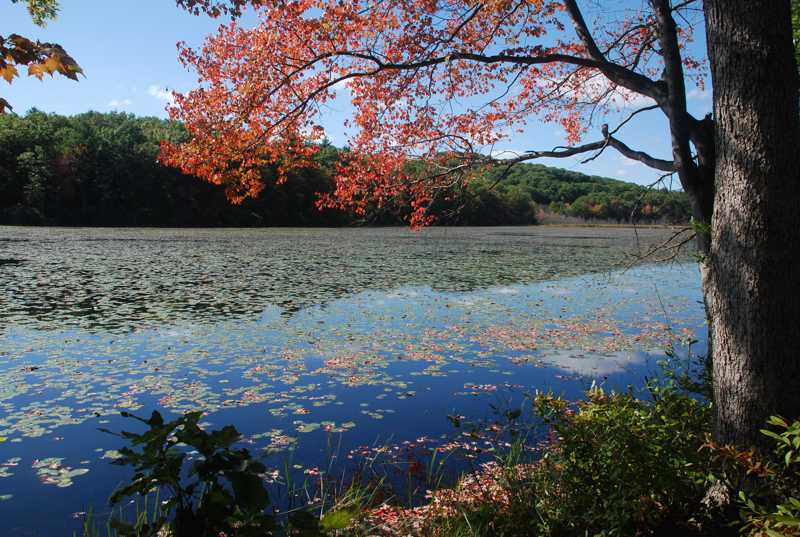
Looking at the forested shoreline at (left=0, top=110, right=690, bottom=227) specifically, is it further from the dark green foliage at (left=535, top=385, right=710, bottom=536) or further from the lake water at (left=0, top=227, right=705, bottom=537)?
the dark green foliage at (left=535, top=385, right=710, bottom=536)

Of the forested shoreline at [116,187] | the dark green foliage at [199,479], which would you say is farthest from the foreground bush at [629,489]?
the forested shoreline at [116,187]

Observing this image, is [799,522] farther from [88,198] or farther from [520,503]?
[88,198]

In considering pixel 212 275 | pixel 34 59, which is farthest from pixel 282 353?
pixel 212 275

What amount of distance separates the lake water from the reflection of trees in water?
0.27ft

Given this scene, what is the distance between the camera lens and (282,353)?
7.12m

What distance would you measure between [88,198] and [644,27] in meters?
46.4

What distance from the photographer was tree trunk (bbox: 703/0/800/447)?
2529 millimetres

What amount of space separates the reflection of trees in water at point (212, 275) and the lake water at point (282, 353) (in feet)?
0.27

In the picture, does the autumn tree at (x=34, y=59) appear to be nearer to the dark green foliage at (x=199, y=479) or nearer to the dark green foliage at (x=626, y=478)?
the dark green foliage at (x=199, y=479)

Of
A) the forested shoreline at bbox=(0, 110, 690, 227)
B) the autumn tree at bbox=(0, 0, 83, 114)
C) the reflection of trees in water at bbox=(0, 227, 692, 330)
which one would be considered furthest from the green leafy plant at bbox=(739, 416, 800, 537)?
the forested shoreline at bbox=(0, 110, 690, 227)

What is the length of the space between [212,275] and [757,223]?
13004 mm

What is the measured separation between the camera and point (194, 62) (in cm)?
557

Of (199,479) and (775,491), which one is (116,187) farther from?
(775,491)

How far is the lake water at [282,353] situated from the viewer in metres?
4.40
